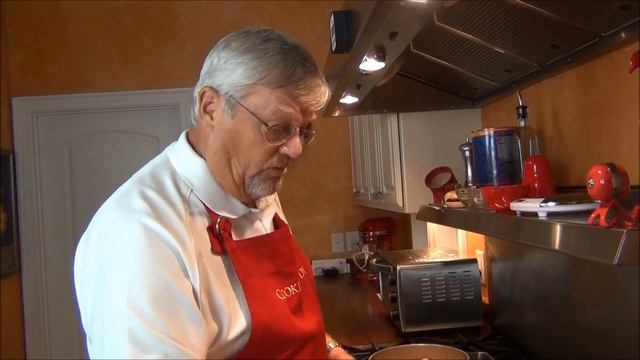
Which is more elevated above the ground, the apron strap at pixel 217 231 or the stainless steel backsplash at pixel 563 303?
the apron strap at pixel 217 231

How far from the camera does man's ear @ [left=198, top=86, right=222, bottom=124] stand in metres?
1.02

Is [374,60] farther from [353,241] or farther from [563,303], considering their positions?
[353,241]

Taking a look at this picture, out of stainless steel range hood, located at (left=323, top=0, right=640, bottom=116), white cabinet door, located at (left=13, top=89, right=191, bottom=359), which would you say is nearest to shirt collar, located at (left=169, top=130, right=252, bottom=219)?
stainless steel range hood, located at (left=323, top=0, right=640, bottom=116)

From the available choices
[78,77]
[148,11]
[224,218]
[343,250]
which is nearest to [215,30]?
[148,11]

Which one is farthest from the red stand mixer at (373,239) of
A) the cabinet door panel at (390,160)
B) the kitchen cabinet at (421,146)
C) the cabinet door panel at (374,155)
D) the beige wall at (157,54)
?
the kitchen cabinet at (421,146)

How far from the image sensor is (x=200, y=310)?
0.92 m

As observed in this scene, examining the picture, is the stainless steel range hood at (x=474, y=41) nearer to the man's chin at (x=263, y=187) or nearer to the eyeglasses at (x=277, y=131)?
the eyeglasses at (x=277, y=131)

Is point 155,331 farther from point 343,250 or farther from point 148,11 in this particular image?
point 148,11

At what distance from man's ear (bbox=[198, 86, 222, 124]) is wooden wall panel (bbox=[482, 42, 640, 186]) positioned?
851 millimetres

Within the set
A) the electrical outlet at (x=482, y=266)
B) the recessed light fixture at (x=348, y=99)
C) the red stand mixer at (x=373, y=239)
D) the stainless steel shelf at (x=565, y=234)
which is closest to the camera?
the stainless steel shelf at (x=565, y=234)

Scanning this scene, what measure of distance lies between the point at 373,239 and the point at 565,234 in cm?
216

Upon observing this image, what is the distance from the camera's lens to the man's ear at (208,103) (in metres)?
1.02

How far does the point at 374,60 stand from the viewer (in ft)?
3.67

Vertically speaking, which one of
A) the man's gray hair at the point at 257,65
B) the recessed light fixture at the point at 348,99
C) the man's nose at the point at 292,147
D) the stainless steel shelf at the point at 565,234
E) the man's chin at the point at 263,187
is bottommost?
the stainless steel shelf at the point at 565,234
